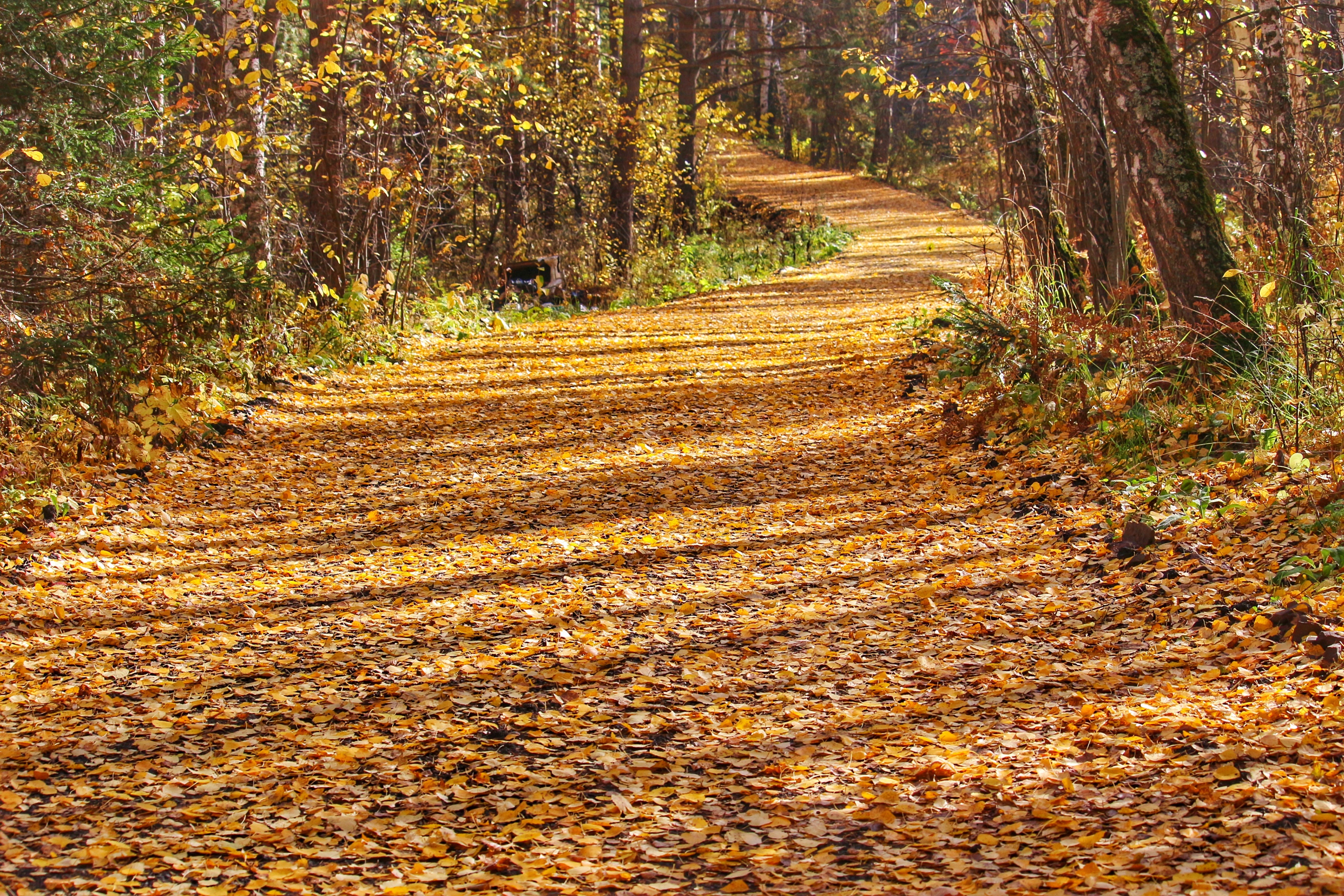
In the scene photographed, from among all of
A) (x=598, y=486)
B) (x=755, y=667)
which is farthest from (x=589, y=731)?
(x=598, y=486)

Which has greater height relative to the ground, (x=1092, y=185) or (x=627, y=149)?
(x=627, y=149)

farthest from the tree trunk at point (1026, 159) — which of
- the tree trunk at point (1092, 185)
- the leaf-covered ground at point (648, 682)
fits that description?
the leaf-covered ground at point (648, 682)

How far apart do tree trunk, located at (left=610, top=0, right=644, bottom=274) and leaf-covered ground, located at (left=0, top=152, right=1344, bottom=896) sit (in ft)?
31.7

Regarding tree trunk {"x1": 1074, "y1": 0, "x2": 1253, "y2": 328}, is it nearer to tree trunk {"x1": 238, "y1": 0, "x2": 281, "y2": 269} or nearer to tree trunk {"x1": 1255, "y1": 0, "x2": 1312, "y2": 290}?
tree trunk {"x1": 1255, "y1": 0, "x2": 1312, "y2": 290}

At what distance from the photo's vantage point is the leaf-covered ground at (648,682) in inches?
114

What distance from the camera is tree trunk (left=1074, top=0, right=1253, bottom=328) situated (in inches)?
247

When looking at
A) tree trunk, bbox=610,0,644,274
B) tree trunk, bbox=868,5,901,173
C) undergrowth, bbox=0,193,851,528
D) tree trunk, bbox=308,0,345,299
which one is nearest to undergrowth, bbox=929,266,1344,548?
undergrowth, bbox=0,193,851,528

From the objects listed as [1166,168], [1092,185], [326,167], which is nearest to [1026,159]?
[1092,185]

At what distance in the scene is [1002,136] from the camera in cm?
896

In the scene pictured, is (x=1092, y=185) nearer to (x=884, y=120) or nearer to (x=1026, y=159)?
(x=1026, y=159)

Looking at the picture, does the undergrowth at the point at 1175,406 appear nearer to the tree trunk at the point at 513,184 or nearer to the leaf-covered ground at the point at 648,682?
the leaf-covered ground at the point at 648,682

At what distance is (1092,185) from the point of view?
7918 mm

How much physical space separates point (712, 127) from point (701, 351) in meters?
12.2

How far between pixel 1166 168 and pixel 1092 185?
1.64 m
